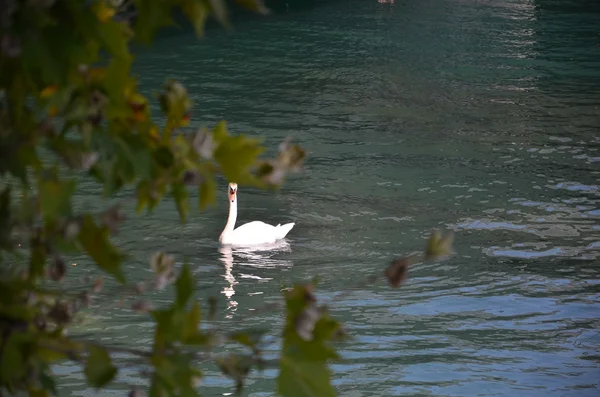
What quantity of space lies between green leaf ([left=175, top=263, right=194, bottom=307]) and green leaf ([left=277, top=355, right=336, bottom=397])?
0.53ft

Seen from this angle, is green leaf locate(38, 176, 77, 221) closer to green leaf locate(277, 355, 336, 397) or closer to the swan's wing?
green leaf locate(277, 355, 336, 397)

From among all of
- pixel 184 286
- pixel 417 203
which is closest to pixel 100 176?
pixel 184 286

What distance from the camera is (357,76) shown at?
19906 millimetres

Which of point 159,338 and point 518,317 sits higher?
point 159,338

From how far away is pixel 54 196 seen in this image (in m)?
1.53

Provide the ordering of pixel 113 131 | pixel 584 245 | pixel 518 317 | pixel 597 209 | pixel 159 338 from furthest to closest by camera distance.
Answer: pixel 597 209 → pixel 584 245 → pixel 518 317 → pixel 113 131 → pixel 159 338

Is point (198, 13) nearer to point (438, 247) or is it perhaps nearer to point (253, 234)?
point (438, 247)

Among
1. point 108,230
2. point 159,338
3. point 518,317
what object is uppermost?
point 108,230

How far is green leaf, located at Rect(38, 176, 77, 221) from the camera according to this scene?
4.98ft

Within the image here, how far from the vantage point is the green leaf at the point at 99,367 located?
1.52 metres

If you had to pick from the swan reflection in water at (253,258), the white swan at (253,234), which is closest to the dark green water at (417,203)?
the swan reflection in water at (253,258)

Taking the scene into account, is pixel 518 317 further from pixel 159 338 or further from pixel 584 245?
pixel 159 338

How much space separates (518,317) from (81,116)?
8207 millimetres

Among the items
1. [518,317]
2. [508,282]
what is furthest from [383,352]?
[508,282]
